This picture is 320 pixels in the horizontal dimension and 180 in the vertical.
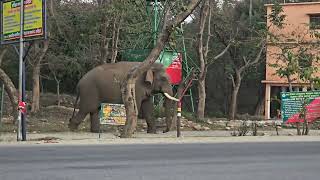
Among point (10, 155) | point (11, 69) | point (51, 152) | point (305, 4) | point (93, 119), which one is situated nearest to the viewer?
point (10, 155)

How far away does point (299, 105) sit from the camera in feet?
76.8

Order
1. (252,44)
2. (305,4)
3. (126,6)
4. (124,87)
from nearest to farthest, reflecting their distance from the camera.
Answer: (124,87), (126,6), (252,44), (305,4)

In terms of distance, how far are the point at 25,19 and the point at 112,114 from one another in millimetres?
4701

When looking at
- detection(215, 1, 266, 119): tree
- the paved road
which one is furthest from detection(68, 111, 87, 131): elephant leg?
detection(215, 1, 266, 119): tree

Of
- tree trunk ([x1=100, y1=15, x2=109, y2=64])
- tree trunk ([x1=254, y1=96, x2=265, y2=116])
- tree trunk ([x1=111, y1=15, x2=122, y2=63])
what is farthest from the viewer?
tree trunk ([x1=254, y1=96, x2=265, y2=116])

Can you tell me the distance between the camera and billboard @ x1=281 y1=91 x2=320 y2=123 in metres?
23.2

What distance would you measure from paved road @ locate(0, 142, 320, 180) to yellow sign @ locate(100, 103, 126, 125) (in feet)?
17.1

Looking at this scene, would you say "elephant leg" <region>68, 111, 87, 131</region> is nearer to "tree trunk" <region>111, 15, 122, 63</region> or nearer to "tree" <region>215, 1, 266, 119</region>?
"tree trunk" <region>111, 15, 122, 63</region>

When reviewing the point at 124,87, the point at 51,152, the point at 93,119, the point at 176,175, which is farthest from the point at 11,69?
the point at 176,175

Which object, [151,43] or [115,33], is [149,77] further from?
[151,43]

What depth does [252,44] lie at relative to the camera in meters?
36.6

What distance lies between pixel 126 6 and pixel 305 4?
1768 centimetres

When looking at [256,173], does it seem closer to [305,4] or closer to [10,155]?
[10,155]

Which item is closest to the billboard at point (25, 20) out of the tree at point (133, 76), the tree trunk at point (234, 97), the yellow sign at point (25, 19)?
A: the yellow sign at point (25, 19)
